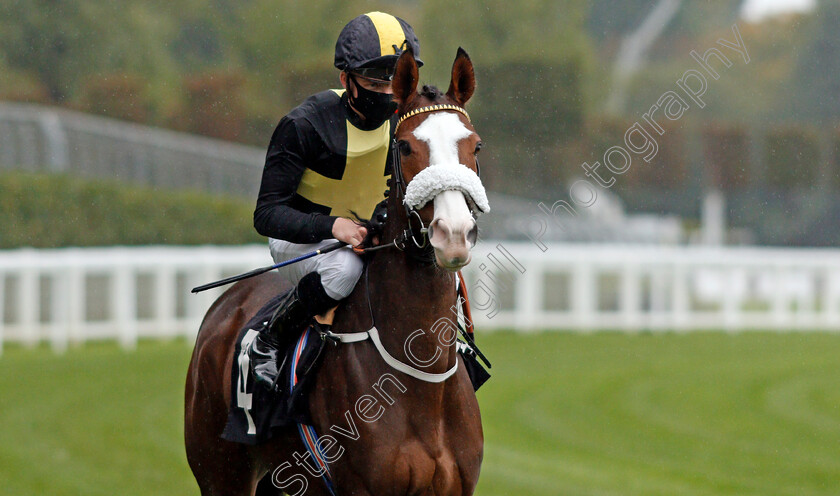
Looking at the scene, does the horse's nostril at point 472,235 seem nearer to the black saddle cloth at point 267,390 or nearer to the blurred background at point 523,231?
the black saddle cloth at point 267,390

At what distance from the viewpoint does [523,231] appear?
64.1 feet

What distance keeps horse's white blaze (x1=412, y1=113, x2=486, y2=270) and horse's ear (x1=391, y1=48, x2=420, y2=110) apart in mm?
164

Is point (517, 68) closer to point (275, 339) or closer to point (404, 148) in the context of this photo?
point (275, 339)

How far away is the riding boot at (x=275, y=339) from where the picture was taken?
413 centimetres

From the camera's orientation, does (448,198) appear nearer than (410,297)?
Yes

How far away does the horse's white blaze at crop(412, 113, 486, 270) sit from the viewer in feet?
10.9

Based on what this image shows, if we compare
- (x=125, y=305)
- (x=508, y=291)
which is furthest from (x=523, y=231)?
(x=125, y=305)

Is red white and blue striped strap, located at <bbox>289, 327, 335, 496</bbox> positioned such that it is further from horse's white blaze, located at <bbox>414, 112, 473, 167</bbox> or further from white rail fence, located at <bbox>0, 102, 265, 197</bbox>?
white rail fence, located at <bbox>0, 102, 265, 197</bbox>

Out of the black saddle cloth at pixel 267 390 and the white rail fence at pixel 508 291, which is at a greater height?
the white rail fence at pixel 508 291

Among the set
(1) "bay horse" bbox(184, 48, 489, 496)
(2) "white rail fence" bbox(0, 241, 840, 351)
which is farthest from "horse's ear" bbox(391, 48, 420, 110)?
(2) "white rail fence" bbox(0, 241, 840, 351)

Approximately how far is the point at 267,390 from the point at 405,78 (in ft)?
4.07

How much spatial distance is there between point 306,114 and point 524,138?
19.2 meters

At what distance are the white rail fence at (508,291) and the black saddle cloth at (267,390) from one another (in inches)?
327

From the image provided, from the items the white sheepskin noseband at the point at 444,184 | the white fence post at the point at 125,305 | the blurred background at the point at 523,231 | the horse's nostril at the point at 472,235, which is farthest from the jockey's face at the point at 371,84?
the white fence post at the point at 125,305
